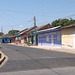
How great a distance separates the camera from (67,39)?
82.4ft

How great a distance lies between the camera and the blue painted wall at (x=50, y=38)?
28.9m

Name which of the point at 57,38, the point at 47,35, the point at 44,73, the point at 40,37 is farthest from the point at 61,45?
the point at 44,73

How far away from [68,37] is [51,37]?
25.4 ft

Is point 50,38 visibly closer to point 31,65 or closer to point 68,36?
point 68,36

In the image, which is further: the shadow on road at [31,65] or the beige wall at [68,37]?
the beige wall at [68,37]

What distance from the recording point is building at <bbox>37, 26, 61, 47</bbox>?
28859mm

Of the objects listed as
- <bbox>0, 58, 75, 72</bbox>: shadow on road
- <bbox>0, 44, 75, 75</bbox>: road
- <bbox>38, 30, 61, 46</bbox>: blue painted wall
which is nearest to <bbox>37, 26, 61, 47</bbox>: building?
<bbox>38, 30, 61, 46</bbox>: blue painted wall

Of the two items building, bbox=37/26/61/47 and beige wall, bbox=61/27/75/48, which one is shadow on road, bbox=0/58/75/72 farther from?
building, bbox=37/26/61/47

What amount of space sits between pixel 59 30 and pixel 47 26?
20.2 metres

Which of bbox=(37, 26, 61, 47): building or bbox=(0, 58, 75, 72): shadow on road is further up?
bbox=(37, 26, 61, 47): building

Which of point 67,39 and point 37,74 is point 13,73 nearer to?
point 37,74

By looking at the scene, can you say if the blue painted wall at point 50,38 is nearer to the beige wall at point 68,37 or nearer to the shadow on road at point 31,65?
the beige wall at point 68,37

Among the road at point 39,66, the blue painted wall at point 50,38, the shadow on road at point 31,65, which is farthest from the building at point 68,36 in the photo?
the shadow on road at point 31,65

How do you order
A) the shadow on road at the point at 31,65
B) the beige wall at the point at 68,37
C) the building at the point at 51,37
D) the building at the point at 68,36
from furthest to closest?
the building at the point at 51,37
the beige wall at the point at 68,37
the building at the point at 68,36
the shadow on road at the point at 31,65
